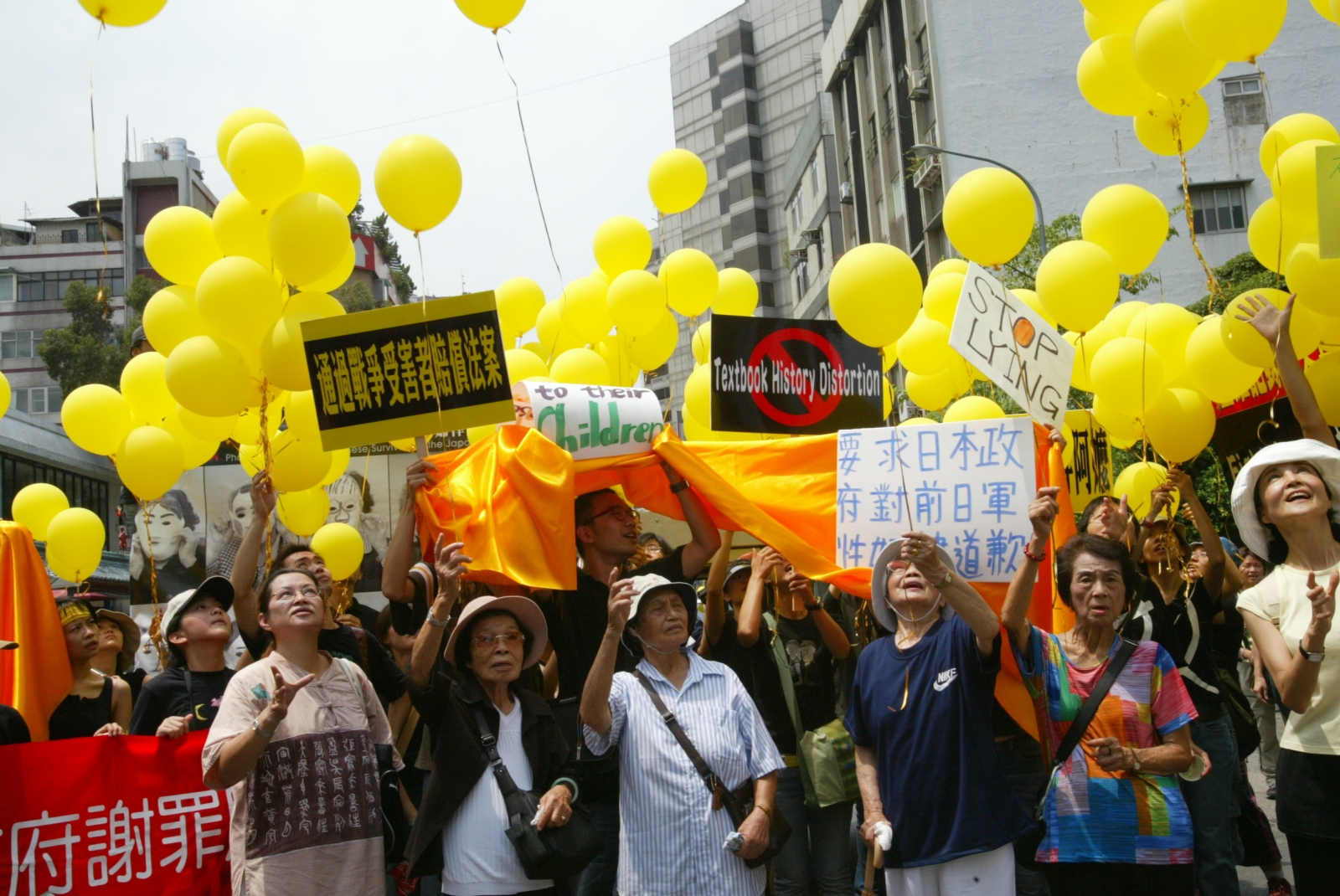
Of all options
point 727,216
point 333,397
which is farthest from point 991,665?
point 727,216

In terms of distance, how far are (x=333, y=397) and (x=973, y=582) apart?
2.47 meters

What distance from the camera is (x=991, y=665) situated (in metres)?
3.51

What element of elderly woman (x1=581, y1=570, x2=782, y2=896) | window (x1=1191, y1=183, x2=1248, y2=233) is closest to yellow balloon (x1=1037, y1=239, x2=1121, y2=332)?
elderly woman (x1=581, y1=570, x2=782, y2=896)

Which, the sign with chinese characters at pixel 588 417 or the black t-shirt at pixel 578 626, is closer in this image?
the black t-shirt at pixel 578 626

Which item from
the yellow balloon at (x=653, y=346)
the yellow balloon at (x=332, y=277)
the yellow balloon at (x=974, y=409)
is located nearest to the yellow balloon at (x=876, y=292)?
the yellow balloon at (x=974, y=409)

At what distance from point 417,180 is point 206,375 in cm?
116

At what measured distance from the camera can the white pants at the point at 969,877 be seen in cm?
339

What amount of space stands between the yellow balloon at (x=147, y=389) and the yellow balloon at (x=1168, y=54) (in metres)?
4.56

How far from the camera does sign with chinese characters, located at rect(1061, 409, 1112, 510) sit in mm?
5133

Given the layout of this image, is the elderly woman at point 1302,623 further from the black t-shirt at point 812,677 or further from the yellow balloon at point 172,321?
the yellow balloon at point 172,321

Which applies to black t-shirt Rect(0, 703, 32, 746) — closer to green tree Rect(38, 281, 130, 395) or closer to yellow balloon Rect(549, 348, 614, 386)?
yellow balloon Rect(549, 348, 614, 386)

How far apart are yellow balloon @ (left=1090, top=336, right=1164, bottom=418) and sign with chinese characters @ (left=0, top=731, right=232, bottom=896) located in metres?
4.06

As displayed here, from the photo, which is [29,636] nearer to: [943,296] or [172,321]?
[172,321]

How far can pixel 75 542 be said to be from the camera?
6414 mm
